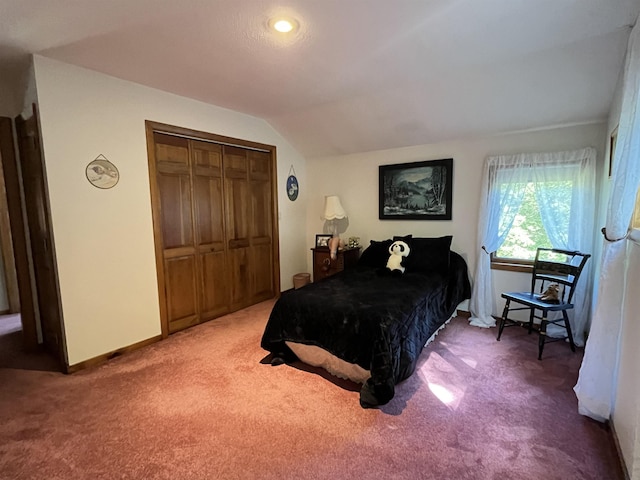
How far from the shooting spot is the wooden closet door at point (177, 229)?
3094mm

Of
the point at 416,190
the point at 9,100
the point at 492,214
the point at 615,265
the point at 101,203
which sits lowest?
the point at 615,265

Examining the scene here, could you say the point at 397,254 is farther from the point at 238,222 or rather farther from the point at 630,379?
the point at 630,379

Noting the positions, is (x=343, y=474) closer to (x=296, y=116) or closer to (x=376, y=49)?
(x=376, y=49)

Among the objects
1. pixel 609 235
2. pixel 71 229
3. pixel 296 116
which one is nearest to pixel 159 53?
pixel 71 229

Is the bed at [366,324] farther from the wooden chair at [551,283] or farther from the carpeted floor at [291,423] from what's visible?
the wooden chair at [551,283]

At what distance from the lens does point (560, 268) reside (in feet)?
9.40

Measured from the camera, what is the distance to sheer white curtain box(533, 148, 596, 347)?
9.38 feet

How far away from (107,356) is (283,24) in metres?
2.93

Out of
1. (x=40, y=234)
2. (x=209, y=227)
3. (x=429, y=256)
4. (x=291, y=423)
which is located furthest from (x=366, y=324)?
(x=40, y=234)

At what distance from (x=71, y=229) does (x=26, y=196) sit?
2.58ft

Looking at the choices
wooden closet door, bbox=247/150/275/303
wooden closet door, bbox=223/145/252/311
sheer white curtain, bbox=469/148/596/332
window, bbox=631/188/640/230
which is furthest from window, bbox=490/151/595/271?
wooden closet door, bbox=223/145/252/311

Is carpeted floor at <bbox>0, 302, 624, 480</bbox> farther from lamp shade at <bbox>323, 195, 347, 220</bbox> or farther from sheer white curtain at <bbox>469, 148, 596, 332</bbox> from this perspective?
lamp shade at <bbox>323, 195, 347, 220</bbox>

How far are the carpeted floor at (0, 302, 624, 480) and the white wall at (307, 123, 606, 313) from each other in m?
1.46

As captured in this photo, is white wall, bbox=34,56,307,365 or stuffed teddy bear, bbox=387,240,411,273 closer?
white wall, bbox=34,56,307,365
